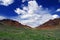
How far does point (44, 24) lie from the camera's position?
570 feet

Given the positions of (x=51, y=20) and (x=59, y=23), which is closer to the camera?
(x=59, y=23)

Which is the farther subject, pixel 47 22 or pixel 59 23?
pixel 47 22

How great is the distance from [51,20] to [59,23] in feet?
52.8

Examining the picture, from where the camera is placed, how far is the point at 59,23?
16038 cm

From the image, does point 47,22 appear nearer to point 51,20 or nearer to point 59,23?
point 51,20

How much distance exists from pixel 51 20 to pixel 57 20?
6.55 metres

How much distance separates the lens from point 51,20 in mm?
175750

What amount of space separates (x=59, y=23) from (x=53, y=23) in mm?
8717

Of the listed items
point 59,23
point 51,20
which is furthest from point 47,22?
point 59,23

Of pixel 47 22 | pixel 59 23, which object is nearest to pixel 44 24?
pixel 47 22

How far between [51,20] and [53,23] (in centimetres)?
775

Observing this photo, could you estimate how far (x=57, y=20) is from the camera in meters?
171

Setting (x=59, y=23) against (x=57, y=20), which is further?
(x=57, y=20)

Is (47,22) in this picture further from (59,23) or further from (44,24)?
(59,23)
